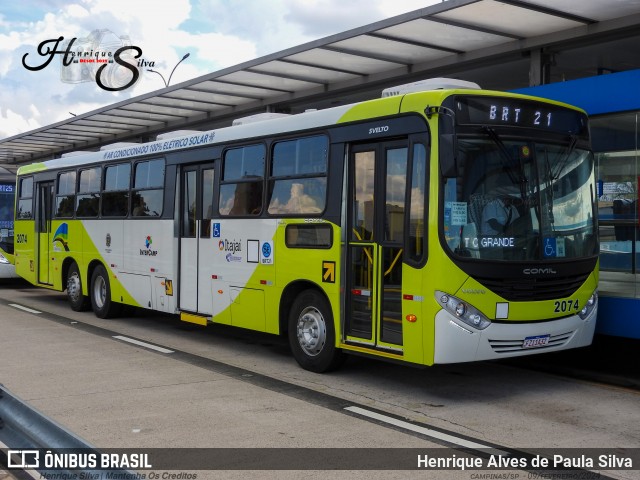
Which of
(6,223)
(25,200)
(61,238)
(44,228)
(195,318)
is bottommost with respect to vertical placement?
(195,318)

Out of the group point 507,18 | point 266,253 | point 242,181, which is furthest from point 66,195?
point 507,18

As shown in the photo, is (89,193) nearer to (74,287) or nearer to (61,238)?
(61,238)

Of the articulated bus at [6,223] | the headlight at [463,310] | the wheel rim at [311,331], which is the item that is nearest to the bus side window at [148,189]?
the wheel rim at [311,331]

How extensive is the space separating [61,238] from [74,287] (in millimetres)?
1157

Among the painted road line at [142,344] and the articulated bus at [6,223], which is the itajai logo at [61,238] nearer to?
the painted road line at [142,344]

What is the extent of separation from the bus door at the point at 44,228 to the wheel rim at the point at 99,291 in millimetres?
2084

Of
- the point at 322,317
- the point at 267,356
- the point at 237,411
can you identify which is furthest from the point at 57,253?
the point at 237,411

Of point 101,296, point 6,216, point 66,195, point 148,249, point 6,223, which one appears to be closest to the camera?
point 148,249

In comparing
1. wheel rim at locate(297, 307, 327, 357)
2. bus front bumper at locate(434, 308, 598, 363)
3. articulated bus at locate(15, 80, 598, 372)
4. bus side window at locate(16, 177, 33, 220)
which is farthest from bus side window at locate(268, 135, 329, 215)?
bus side window at locate(16, 177, 33, 220)

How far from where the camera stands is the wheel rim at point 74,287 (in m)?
14.8

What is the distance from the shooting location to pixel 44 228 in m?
16.3

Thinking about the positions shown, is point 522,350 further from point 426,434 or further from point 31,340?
point 31,340

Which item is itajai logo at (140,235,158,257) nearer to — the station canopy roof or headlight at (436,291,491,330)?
the station canopy roof

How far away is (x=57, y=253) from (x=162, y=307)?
469cm
